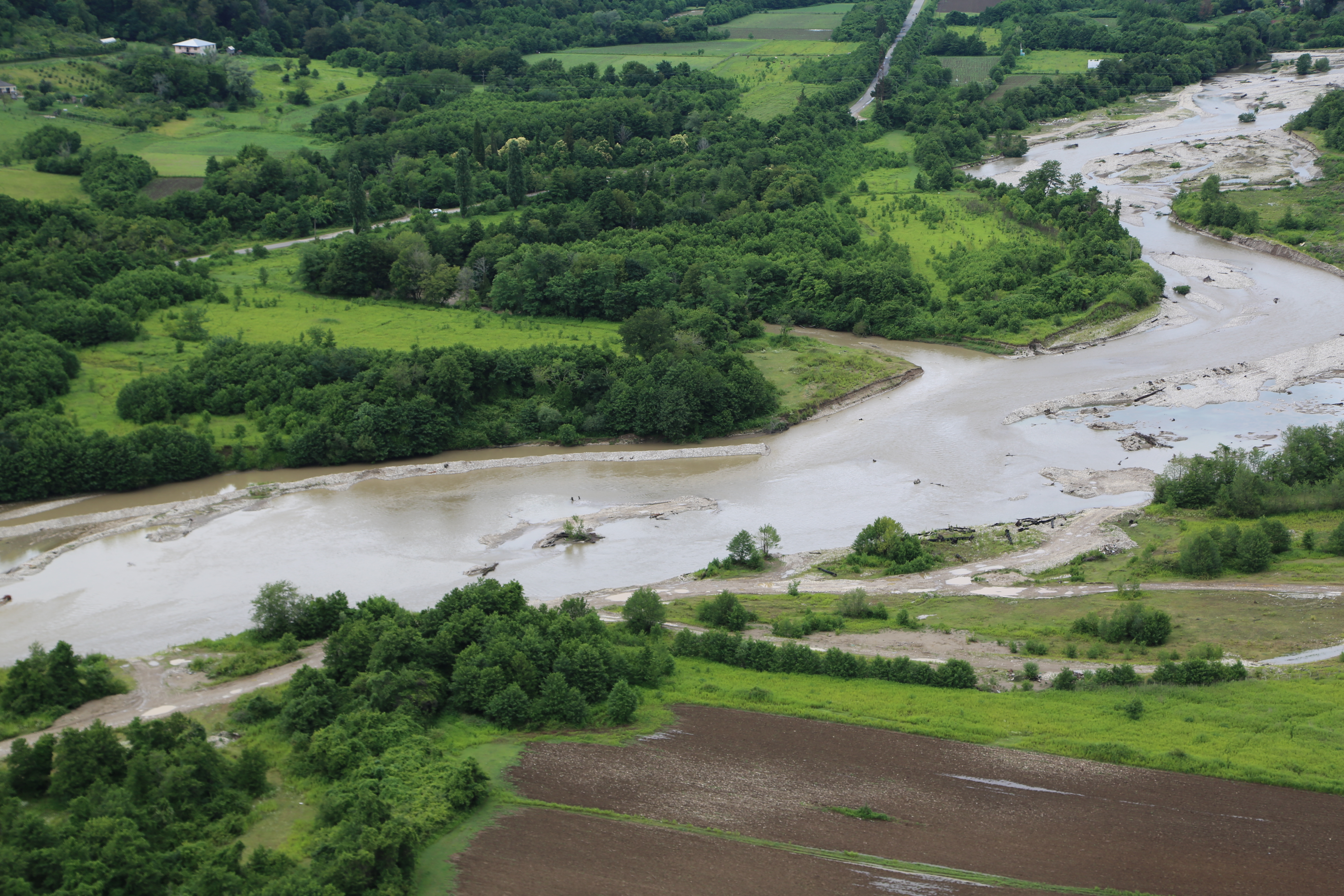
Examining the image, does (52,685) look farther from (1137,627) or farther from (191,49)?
(191,49)

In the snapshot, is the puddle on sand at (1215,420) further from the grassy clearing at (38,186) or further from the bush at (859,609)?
the grassy clearing at (38,186)

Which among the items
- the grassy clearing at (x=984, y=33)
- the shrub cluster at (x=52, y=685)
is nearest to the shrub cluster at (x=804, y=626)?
the shrub cluster at (x=52, y=685)

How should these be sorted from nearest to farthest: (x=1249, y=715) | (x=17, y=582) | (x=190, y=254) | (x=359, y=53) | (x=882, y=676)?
(x=1249, y=715) → (x=882, y=676) → (x=17, y=582) → (x=190, y=254) → (x=359, y=53)

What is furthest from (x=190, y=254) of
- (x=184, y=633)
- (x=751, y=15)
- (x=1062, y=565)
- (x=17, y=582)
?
(x=751, y=15)

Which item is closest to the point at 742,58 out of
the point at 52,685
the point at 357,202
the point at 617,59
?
the point at 617,59

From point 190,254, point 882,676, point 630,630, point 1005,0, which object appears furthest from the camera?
point 1005,0

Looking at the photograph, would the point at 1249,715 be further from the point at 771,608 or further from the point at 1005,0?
the point at 1005,0

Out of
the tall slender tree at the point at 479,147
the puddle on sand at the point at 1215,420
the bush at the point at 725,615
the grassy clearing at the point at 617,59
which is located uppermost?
the grassy clearing at the point at 617,59
